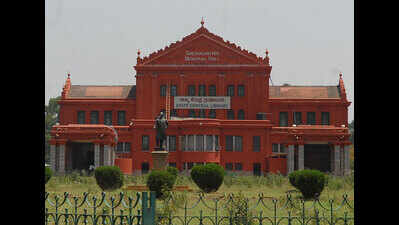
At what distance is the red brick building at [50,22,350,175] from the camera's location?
48594 millimetres

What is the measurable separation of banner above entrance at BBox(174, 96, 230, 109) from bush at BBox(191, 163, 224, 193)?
23879 mm

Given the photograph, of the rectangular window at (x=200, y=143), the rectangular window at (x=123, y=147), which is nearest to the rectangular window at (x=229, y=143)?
the rectangular window at (x=200, y=143)

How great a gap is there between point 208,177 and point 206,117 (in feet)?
80.5

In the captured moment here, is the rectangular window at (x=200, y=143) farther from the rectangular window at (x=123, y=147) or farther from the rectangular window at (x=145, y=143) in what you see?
the rectangular window at (x=123, y=147)

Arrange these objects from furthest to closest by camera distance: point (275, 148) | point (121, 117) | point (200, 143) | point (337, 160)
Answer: point (121, 117) < point (275, 148) < point (200, 143) < point (337, 160)

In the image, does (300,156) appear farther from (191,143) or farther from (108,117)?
(108,117)

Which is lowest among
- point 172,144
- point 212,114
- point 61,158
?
point 61,158

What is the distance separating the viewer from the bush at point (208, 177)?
96.2ft

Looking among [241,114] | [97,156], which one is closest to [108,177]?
[97,156]

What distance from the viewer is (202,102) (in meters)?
53.5

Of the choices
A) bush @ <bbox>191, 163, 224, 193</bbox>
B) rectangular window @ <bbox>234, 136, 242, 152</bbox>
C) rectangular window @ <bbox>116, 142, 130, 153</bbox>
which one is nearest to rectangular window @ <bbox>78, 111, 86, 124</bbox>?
rectangular window @ <bbox>116, 142, 130, 153</bbox>

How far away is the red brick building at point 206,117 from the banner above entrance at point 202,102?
0.09 metres
